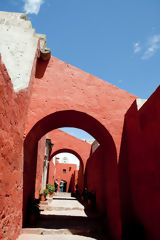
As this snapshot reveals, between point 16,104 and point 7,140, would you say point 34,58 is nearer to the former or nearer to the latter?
point 16,104

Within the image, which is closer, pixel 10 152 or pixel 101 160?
pixel 10 152

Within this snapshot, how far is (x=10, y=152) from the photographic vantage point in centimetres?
311

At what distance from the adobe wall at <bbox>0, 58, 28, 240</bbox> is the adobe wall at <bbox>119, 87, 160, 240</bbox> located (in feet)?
7.91

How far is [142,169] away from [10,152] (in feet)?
8.93

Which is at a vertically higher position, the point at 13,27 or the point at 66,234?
the point at 13,27

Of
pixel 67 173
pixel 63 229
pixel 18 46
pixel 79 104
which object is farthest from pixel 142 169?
pixel 67 173

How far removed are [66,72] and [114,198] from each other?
3.90 m

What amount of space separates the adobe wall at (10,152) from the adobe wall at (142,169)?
241 centimetres

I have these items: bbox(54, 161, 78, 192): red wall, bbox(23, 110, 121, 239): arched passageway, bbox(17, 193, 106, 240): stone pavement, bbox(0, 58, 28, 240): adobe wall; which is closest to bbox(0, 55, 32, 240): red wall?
bbox(0, 58, 28, 240): adobe wall

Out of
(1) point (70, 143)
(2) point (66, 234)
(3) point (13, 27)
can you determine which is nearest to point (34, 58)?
(3) point (13, 27)

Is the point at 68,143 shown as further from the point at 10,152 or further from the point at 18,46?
the point at 10,152

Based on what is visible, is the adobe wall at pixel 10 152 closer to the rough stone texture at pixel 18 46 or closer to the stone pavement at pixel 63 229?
the stone pavement at pixel 63 229

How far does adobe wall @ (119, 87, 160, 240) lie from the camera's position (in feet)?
10.2

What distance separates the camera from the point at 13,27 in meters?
5.29
